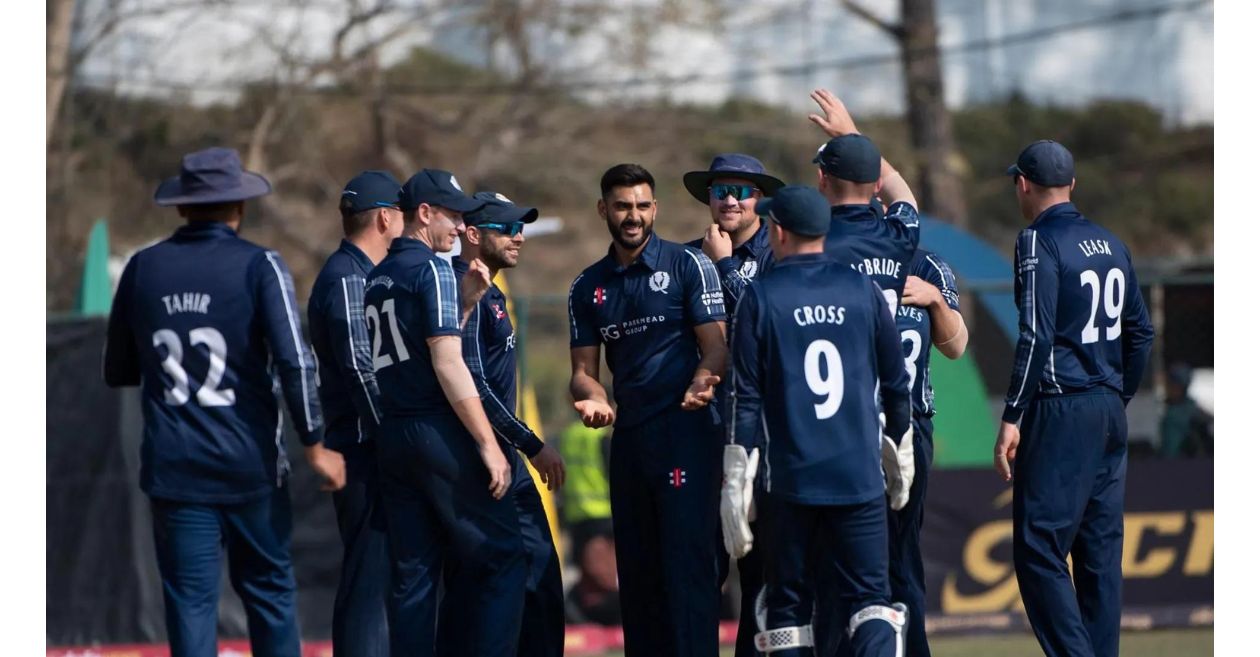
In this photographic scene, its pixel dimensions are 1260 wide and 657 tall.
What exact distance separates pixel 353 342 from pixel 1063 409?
11.5ft

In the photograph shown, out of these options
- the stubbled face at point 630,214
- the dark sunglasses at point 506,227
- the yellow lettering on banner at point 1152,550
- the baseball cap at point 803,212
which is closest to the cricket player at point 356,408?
the dark sunglasses at point 506,227

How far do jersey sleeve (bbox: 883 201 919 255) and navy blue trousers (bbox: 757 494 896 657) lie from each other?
1.31 meters

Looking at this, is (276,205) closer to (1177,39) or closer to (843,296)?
(1177,39)

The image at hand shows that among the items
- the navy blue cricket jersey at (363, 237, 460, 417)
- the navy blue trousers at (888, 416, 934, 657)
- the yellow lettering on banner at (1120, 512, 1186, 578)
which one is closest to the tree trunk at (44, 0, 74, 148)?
the yellow lettering on banner at (1120, 512, 1186, 578)

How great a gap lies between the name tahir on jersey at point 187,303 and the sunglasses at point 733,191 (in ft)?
8.11

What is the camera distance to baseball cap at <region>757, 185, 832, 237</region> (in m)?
7.01

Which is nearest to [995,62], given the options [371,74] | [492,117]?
[492,117]

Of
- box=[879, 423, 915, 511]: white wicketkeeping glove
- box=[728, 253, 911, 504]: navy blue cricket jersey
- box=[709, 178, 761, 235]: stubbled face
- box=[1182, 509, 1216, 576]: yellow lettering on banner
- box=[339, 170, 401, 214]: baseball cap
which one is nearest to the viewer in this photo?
box=[728, 253, 911, 504]: navy blue cricket jersey

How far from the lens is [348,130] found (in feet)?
88.1

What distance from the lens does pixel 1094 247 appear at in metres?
8.31

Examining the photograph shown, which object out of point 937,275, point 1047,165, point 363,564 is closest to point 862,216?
point 937,275

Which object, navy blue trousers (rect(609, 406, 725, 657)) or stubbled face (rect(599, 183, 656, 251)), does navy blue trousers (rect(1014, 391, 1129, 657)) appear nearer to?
navy blue trousers (rect(609, 406, 725, 657))

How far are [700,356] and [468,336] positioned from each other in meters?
1.10

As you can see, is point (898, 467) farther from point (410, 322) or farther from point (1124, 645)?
point (1124, 645)
